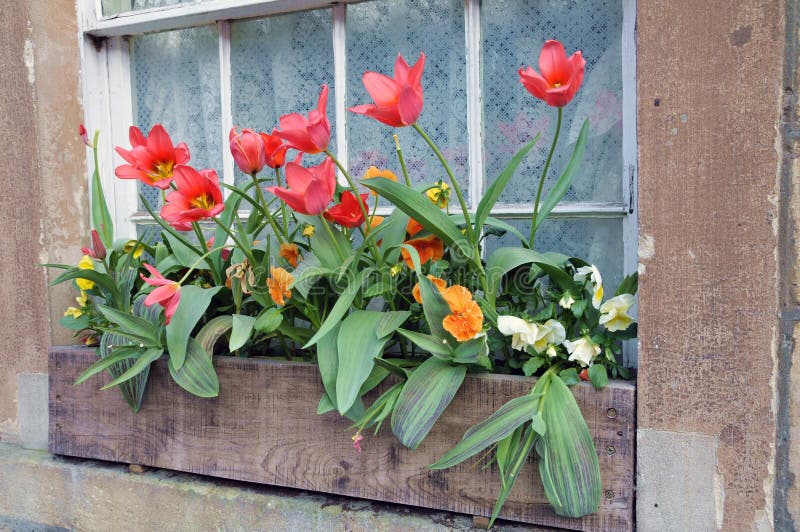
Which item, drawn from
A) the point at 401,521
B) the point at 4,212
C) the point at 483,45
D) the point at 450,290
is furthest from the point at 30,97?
the point at 401,521

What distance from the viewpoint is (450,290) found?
1.05 m

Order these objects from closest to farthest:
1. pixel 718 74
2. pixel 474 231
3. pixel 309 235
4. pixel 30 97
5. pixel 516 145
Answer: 1. pixel 718 74
2. pixel 474 231
3. pixel 309 235
4. pixel 516 145
5. pixel 30 97

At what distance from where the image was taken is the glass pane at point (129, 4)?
167 centimetres

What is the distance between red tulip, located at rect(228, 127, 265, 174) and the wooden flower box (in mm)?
430

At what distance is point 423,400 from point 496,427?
0.45 feet

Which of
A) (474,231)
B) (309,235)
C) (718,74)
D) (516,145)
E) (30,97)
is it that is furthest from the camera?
(30,97)

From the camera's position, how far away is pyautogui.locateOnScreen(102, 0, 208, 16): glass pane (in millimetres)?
1671

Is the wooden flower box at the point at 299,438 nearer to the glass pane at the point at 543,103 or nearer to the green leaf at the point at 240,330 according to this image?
the green leaf at the point at 240,330

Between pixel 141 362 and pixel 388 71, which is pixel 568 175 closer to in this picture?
pixel 388 71

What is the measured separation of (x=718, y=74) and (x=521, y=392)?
2.14ft

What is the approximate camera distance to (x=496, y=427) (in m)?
1.05

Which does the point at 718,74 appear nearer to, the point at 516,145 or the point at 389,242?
the point at 516,145

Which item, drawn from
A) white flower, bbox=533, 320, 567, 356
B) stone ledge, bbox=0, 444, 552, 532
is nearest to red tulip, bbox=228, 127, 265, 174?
white flower, bbox=533, 320, 567, 356

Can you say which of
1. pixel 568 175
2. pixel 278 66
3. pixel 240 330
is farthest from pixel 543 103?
pixel 240 330
